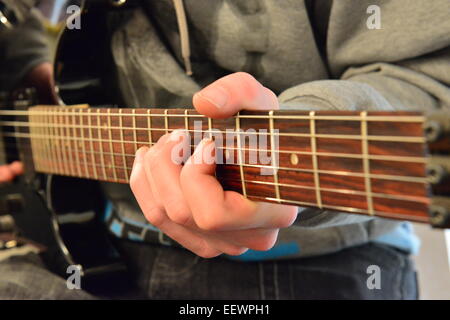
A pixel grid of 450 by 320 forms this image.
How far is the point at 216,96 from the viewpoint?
365 millimetres

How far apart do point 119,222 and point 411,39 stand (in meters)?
0.48

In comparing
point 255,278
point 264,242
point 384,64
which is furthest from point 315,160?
point 255,278

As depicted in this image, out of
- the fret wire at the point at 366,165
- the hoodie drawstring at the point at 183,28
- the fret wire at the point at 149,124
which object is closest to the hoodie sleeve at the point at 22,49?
the hoodie drawstring at the point at 183,28

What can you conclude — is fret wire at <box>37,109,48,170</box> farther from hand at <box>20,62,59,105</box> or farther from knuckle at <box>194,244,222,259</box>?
knuckle at <box>194,244,222,259</box>

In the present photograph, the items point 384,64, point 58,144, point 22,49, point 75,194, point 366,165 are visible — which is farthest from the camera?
point 22,49

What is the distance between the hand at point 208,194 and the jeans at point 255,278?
0.74ft

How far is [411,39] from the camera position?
51 centimetres

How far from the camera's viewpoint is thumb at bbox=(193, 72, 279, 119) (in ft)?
1.20

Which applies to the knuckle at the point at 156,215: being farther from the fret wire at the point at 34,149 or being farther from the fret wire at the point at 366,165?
the fret wire at the point at 34,149

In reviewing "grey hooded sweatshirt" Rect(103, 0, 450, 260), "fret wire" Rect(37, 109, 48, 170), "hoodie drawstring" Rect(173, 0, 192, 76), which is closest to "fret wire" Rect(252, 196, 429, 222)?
"grey hooded sweatshirt" Rect(103, 0, 450, 260)

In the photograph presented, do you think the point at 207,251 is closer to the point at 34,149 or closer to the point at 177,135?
the point at 177,135

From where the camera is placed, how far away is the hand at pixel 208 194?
0.37m

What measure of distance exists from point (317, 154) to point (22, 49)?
0.76 m

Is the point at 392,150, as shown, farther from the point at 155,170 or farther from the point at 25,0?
the point at 25,0
